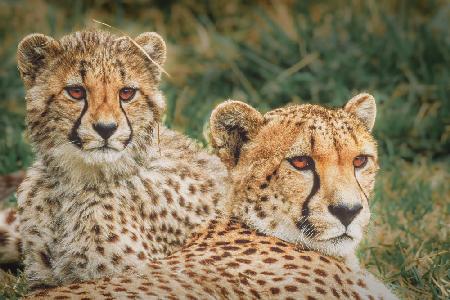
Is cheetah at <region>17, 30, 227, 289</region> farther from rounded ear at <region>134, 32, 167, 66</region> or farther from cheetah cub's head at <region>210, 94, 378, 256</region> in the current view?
cheetah cub's head at <region>210, 94, 378, 256</region>

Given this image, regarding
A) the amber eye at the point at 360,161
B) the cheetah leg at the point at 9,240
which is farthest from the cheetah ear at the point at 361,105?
the cheetah leg at the point at 9,240

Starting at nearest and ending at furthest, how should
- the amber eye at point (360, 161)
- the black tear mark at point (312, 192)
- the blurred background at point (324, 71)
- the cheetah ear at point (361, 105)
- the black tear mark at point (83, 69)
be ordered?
1. the black tear mark at point (83, 69)
2. the black tear mark at point (312, 192)
3. the amber eye at point (360, 161)
4. the cheetah ear at point (361, 105)
5. the blurred background at point (324, 71)

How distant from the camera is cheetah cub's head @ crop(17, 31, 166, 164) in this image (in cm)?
396

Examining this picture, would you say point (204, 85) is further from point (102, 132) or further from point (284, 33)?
point (102, 132)

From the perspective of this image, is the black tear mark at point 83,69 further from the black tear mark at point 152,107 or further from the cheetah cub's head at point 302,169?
the cheetah cub's head at point 302,169

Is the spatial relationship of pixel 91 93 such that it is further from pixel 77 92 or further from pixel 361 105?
pixel 361 105

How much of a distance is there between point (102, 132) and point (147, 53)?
20.2 inches

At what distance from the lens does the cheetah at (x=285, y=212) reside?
13.9 ft

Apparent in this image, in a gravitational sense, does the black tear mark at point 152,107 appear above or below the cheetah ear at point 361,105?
below

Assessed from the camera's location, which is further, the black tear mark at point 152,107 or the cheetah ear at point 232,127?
the cheetah ear at point 232,127

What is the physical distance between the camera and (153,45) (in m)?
4.27

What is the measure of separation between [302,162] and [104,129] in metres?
0.98

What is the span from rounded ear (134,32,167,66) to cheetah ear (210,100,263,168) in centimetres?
38

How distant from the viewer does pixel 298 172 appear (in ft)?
14.2
